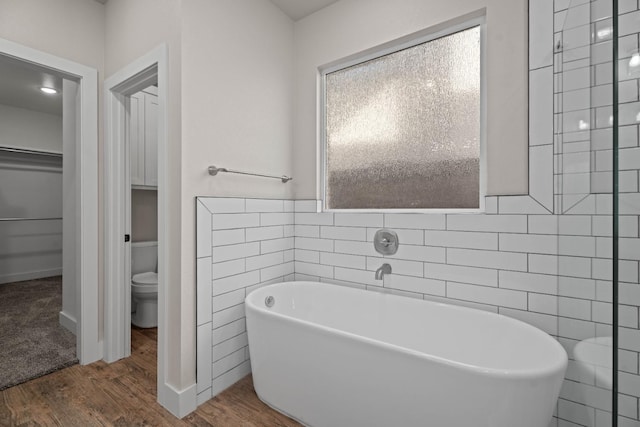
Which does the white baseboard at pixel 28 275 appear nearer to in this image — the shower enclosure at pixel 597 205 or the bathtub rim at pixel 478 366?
the bathtub rim at pixel 478 366

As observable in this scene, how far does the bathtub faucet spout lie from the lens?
1933 mm

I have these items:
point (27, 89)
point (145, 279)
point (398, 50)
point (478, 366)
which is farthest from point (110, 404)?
point (27, 89)

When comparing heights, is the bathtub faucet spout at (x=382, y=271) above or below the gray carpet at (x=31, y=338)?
above

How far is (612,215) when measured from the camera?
2.33 ft

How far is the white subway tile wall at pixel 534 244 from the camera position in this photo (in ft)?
2.56

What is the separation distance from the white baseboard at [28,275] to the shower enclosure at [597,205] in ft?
21.2

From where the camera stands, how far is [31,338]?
2.52 meters

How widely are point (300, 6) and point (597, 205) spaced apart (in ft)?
7.57

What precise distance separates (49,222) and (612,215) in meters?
6.59

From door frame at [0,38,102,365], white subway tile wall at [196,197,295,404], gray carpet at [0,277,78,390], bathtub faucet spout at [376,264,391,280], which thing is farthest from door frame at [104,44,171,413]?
bathtub faucet spout at [376,264,391,280]

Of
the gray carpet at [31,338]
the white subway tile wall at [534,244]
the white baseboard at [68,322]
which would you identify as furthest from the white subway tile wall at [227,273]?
the white baseboard at [68,322]

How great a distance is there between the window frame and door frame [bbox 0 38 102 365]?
1624mm

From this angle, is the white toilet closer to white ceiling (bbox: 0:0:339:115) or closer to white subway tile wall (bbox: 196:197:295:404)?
white subway tile wall (bbox: 196:197:295:404)

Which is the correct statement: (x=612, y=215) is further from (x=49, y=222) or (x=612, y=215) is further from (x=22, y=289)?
(x=49, y=222)
